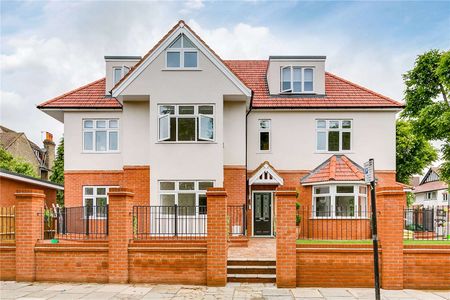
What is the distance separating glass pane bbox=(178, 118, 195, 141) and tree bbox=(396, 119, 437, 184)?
21.0 meters

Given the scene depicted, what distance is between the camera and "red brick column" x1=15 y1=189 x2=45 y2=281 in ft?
34.0

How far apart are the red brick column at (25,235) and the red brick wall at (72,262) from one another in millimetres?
165

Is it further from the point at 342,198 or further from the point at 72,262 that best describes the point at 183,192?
the point at 342,198

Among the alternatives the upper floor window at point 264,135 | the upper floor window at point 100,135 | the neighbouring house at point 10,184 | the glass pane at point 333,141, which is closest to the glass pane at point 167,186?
the upper floor window at point 100,135

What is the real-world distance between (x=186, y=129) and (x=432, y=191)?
56260 millimetres

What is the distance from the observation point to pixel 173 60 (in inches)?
662

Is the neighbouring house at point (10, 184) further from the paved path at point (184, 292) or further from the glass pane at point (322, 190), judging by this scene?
the glass pane at point (322, 190)

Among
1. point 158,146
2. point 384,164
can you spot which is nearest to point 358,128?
point 384,164

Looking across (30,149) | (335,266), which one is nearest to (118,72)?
(335,266)

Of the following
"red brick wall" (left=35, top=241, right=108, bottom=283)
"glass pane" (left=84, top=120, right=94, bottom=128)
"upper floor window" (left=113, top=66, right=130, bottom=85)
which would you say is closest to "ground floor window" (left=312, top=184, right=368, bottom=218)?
"red brick wall" (left=35, top=241, right=108, bottom=283)

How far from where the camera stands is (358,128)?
19375mm

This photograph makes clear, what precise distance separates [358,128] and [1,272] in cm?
1574

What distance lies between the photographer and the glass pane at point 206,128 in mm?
16562

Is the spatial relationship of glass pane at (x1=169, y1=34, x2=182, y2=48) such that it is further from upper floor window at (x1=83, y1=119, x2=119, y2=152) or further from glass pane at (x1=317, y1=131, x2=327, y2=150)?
glass pane at (x1=317, y1=131, x2=327, y2=150)
